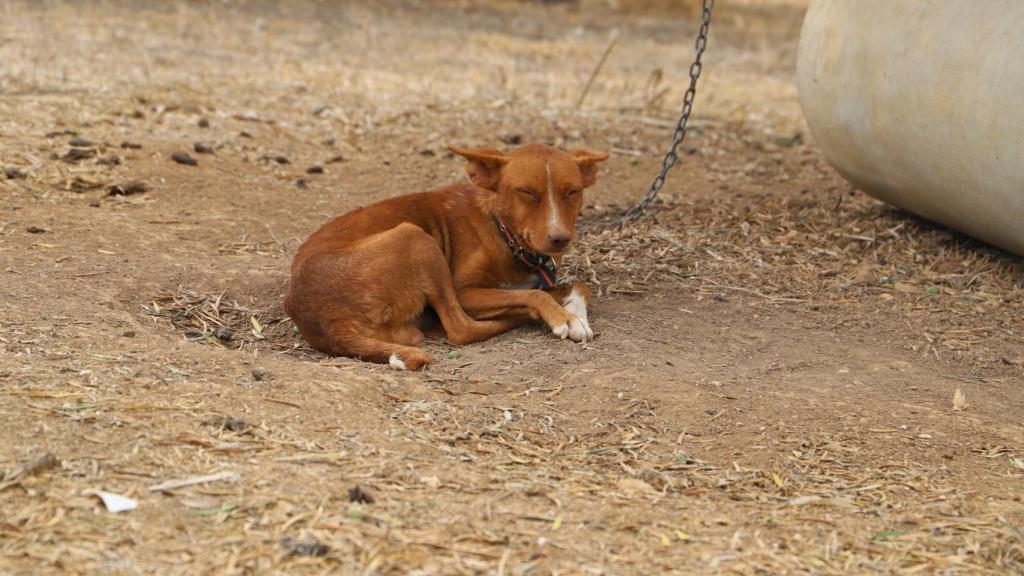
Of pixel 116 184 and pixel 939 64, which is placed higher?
pixel 939 64

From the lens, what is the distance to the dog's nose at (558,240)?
222 inches

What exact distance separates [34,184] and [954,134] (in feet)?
18.0

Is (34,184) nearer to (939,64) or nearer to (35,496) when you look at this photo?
(35,496)

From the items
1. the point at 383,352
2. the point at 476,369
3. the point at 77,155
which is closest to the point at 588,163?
the point at 476,369

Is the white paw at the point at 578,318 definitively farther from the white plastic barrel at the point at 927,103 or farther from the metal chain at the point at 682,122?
the white plastic barrel at the point at 927,103

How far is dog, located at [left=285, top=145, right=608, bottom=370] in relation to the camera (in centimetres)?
550

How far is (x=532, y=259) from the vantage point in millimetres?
6148

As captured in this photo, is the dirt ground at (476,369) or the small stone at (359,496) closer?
the dirt ground at (476,369)

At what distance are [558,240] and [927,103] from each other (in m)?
2.35

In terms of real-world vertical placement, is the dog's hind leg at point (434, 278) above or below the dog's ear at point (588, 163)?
below

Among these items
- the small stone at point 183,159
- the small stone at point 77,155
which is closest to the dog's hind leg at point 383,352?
the small stone at point 183,159

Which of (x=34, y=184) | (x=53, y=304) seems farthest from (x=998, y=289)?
(x=34, y=184)

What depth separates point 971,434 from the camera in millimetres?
4727

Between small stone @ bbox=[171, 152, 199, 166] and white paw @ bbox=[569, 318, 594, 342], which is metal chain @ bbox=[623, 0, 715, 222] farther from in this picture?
small stone @ bbox=[171, 152, 199, 166]
